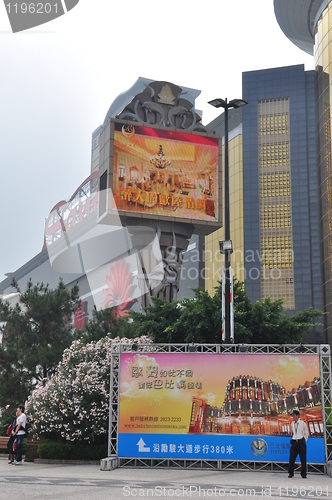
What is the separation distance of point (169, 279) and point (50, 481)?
25.4 meters

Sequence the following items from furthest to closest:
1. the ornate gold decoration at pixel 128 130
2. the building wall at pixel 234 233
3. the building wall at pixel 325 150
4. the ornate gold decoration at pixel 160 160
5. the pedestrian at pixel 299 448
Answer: the building wall at pixel 234 233
the building wall at pixel 325 150
the ornate gold decoration at pixel 160 160
the ornate gold decoration at pixel 128 130
the pedestrian at pixel 299 448

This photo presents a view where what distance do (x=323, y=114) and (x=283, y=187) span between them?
23.0m

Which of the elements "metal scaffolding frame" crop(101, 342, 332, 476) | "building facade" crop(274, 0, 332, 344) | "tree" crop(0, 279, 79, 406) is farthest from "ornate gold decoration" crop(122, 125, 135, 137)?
"building facade" crop(274, 0, 332, 344)

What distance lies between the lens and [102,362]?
21.4 metres

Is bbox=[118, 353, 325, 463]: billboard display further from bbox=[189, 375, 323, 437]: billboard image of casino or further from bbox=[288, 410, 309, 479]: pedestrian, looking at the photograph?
bbox=[288, 410, 309, 479]: pedestrian

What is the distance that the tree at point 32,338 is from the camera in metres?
27.6

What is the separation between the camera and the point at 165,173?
38.0 metres

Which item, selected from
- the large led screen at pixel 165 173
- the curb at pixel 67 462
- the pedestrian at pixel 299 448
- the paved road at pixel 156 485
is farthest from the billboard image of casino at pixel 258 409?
the large led screen at pixel 165 173

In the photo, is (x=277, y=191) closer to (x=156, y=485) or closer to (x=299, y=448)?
(x=299, y=448)

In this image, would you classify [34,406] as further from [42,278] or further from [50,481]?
[42,278]

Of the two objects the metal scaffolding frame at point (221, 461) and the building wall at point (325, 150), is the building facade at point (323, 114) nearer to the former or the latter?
the building wall at point (325, 150)

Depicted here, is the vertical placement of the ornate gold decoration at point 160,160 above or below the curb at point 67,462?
above

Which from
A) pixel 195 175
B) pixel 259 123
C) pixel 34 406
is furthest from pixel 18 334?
pixel 259 123

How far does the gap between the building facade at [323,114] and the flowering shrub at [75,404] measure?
149ft
